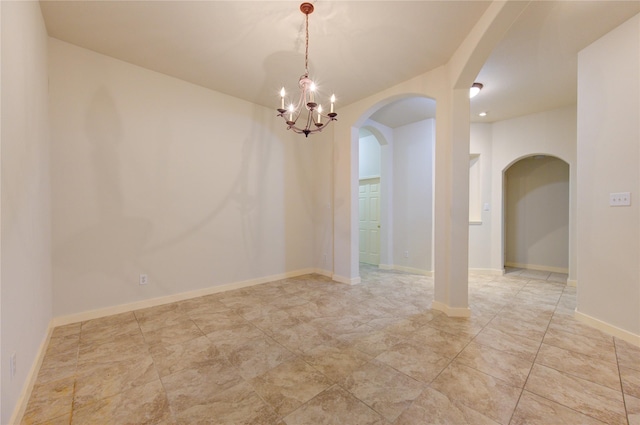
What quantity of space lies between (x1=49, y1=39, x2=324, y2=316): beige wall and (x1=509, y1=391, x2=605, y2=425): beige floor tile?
3498 millimetres

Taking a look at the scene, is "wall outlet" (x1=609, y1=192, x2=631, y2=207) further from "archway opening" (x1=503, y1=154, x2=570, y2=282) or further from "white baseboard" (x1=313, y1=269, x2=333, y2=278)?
"white baseboard" (x1=313, y1=269, x2=333, y2=278)

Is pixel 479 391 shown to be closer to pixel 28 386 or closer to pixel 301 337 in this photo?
pixel 301 337

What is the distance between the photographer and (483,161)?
5090mm

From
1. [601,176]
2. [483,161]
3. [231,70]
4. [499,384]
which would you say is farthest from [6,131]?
[483,161]

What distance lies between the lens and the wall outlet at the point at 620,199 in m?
2.35

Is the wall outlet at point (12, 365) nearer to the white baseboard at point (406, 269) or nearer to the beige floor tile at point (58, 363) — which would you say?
the beige floor tile at point (58, 363)

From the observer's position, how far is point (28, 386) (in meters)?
1.65

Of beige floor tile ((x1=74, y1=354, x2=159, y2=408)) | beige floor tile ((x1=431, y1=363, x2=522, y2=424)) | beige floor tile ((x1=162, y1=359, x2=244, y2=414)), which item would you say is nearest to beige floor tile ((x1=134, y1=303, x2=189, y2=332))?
beige floor tile ((x1=74, y1=354, x2=159, y2=408))

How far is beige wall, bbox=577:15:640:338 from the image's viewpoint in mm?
2309

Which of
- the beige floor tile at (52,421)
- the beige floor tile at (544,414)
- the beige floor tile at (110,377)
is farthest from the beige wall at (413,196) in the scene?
the beige floor tile at (52,421)

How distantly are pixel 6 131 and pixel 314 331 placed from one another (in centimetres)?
262

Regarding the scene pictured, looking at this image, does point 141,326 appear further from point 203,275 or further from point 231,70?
point 231,70

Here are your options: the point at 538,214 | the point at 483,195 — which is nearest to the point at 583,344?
the point at 483,195

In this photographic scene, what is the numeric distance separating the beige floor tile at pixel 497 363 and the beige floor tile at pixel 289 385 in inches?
45.5
